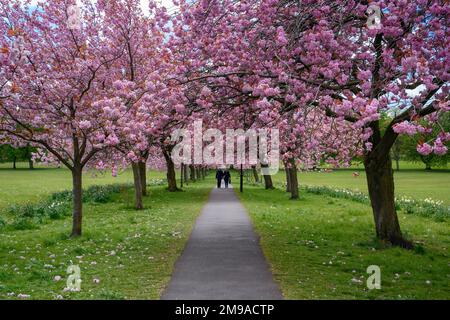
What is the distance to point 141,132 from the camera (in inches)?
467

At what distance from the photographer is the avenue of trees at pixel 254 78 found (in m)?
→ 8.41

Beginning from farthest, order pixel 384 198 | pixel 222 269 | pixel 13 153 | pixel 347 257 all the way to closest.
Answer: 1. pixel 13 153
2. pixel 384 198
3. pixel 347 257
4. pixel 222 269

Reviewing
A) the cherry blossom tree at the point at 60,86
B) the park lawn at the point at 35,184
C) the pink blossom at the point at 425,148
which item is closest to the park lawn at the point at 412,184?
the cherry blossom tree at the point at 60,86

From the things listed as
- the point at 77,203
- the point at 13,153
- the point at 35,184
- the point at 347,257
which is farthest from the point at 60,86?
the point at 13,153

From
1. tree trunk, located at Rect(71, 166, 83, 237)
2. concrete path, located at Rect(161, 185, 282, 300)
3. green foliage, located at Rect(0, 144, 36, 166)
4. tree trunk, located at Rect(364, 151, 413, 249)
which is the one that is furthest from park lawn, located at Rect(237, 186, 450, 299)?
green foliage, located at Rect(0, 144, 36, 166)

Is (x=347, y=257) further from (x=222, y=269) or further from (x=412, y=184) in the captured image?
(x=412, y=184)

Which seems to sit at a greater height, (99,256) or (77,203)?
(77,203)

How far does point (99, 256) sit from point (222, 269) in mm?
3269

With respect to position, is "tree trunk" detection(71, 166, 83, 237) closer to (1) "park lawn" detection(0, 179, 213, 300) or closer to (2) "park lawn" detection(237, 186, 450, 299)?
(1) "park lawn" detection(0, 179, 213, 300)

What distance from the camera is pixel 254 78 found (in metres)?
10.8

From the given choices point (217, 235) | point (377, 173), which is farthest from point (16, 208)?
point (377, 173)

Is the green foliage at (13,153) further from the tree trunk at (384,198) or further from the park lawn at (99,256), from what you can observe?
the tree trunk at (384,198)

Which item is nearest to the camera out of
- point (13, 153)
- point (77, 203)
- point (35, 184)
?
point (77, 203)
